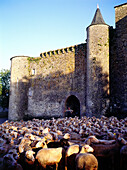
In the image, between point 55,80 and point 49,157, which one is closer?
point 49,157

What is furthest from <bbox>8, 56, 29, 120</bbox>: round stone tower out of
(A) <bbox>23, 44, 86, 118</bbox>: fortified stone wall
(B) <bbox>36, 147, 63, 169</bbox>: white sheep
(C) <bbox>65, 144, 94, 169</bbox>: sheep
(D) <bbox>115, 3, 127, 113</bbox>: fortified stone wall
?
(C) <bbox>65, 144, 94, 169</bbox>: sheep

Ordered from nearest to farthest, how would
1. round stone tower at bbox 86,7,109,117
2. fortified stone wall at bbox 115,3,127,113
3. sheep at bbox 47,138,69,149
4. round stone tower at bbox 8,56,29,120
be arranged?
sheep at bbox 47,138,69,149, round stone tower at bbox 86,7,109,117, fortified stone wall at bbox 115,3,127,113, round stone tower at bbox 8,56,29,120

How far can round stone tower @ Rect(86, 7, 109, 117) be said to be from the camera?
14453mm

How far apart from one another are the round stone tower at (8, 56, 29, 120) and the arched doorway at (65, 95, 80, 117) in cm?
572

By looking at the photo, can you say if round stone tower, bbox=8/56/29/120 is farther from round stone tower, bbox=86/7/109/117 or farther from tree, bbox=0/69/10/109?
round stone tower, bbox=86/7/109/117

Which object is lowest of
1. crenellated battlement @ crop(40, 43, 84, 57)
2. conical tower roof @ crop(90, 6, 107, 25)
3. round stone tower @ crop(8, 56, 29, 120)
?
round stone tower @ crop(8, 56, 29, 120)

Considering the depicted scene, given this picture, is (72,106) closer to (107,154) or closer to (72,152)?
(107,154)

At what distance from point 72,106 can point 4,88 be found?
12.2 meters

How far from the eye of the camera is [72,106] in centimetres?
1784

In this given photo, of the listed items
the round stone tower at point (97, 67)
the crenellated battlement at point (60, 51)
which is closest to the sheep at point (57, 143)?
the round stone tower at point (97, 67)

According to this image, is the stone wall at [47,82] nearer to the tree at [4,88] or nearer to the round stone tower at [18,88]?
the round stone tower at [18,88]

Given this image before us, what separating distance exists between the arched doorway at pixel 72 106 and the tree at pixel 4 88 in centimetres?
1076

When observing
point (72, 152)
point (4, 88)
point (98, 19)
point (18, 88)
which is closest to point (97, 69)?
point (98, 19)

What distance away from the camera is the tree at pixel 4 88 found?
24.4 meters
